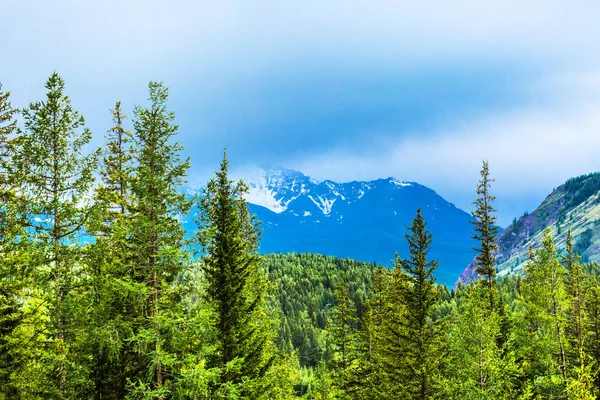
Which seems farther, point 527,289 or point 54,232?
point 527,289

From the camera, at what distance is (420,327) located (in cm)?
2252

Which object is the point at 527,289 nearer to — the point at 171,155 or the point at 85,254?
the point at 171,155

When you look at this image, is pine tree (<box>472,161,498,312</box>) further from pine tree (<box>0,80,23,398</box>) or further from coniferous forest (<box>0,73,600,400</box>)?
pine tree (<box>0,80,23,398</box>)

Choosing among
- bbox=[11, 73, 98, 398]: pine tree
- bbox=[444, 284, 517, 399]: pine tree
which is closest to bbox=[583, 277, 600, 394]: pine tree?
bbox=[444, 284, 517, 399]: pine tree

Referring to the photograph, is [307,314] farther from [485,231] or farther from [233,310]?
[233,310]

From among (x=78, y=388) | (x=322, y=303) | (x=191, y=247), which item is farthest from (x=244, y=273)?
(x=322, y=303)

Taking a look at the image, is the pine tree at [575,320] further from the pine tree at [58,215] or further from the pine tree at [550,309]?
the pine tree at [58,215]

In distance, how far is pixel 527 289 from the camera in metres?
29.2

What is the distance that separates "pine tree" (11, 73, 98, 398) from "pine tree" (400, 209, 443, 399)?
15226mm

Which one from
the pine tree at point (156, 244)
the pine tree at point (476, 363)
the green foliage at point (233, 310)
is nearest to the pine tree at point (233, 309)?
the green foliage at point (233, 310)

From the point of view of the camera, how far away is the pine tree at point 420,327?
21.8 m

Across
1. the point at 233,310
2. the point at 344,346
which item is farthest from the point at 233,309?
the point at 344,346

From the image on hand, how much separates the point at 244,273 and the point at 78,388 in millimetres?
8185

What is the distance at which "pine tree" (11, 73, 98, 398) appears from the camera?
614 inches
